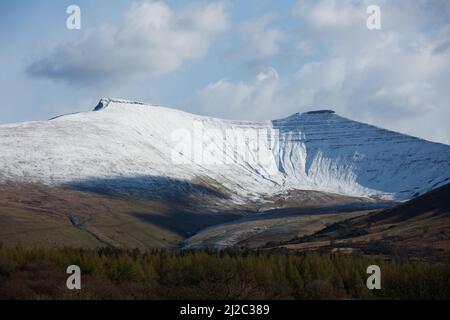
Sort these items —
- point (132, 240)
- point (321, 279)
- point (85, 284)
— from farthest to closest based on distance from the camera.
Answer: point (132, 240)
point (321, 279)
point (85, 284)

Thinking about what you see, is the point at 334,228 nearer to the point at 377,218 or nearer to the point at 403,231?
the point at 377,218

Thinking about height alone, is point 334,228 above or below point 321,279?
above
